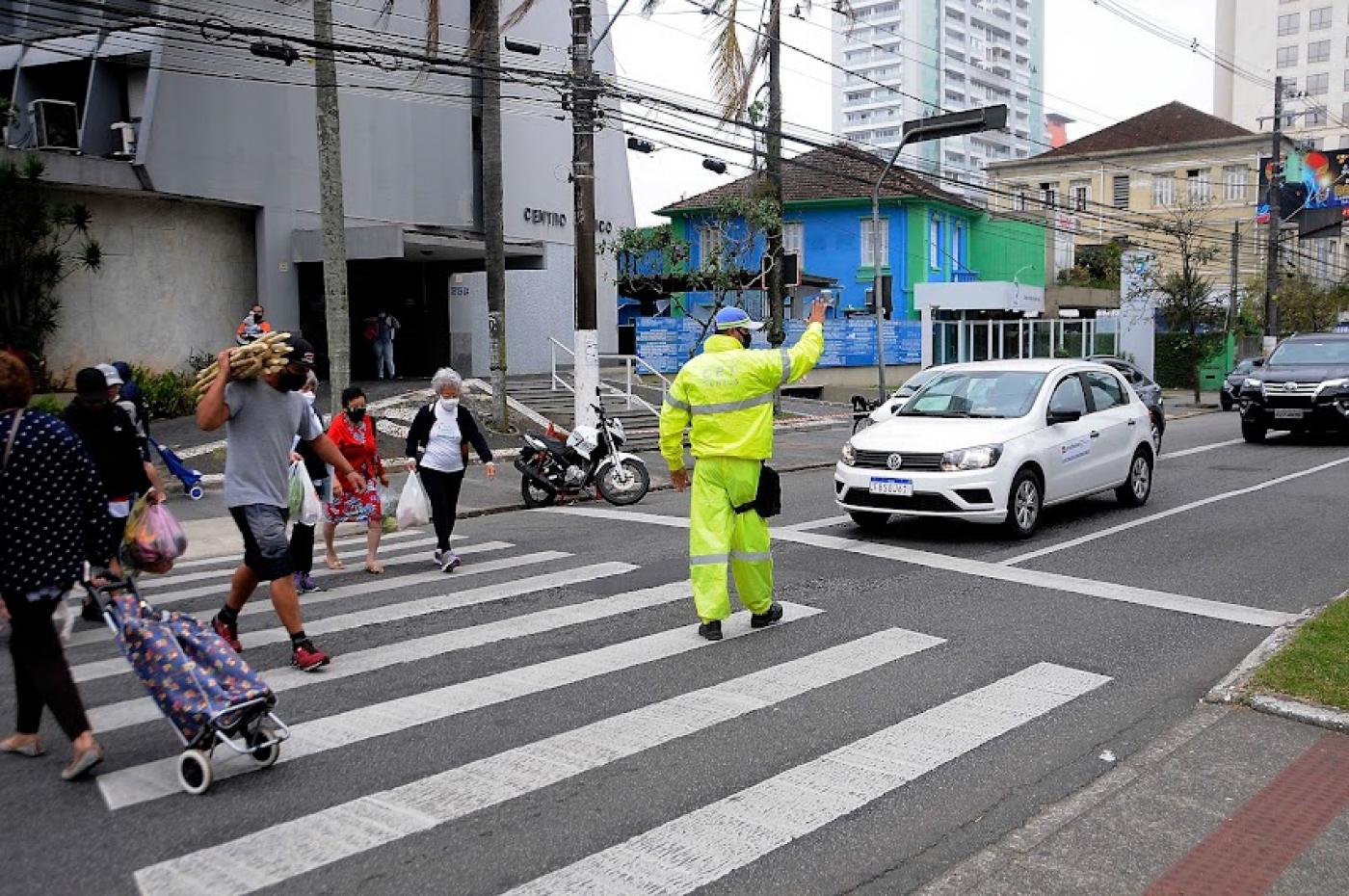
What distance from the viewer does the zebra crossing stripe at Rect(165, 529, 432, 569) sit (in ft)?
36.0

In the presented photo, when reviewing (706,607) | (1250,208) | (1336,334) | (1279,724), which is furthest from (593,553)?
(1250,208)

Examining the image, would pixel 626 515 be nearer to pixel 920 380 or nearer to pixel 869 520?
pixel 869 520

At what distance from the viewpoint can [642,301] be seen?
1548 inches

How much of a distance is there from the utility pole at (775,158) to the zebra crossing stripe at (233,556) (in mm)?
13565

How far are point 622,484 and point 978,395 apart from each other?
4739 mm

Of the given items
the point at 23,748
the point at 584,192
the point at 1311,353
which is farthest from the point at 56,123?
the point at 1311,353

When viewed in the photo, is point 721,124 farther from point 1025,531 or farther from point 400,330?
point 1025,531

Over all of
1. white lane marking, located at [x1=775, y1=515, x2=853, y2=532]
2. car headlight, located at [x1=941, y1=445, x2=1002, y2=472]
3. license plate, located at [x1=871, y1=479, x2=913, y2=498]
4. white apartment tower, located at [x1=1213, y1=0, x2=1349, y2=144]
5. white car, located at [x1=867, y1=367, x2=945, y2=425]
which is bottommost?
white lane marking, located at [x1=775, y1=515, x2=853, y2=532]

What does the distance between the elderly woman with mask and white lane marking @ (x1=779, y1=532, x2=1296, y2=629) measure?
3.12 meters

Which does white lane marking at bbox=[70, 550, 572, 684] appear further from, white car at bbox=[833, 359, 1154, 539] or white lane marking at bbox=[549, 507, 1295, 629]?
white car at bbox=[833, 359, 1154, 539]

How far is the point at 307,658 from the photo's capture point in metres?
6.55

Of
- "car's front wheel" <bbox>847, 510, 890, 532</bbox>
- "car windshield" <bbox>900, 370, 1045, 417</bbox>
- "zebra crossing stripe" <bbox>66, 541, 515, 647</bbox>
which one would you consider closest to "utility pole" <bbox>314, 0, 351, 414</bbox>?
"zebra crossing stripe" <bbox>66, 541, 515, 647</bbox>

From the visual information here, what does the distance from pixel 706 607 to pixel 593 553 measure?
11.5ft

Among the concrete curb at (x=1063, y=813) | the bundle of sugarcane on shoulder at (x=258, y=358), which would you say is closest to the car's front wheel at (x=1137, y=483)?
the concrete curb at (x=1063, y=813)
